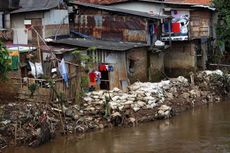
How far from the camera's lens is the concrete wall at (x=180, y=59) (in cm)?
2972

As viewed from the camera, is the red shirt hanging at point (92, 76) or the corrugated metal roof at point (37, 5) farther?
the corrugated metal roof at point (37, 5)

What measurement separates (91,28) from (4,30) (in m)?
5.18

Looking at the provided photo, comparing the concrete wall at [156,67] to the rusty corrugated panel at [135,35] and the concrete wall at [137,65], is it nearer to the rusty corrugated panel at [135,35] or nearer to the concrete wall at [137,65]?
the concrete wall at [137,65]

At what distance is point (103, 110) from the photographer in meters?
21.1

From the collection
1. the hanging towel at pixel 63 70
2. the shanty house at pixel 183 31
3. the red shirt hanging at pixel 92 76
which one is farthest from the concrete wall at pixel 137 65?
the hanging towel at pixel 63 70

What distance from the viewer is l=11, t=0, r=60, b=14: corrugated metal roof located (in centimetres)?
2542

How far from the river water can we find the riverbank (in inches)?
17.0

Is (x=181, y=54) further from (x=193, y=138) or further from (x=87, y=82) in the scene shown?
(x=193, y=138)

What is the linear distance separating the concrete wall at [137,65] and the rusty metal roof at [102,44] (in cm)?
44

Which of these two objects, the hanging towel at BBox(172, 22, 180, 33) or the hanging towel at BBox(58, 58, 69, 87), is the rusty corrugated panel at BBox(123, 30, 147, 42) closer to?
the hanging towel at BBox(172, 22, 180, 33)

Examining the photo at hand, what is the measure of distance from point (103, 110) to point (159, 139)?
2.98m

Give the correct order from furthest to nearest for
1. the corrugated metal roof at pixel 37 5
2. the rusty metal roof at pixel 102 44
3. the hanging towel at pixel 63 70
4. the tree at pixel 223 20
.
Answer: the tree at pixel 223 20 < the corrugated metal roof at pixel 37 5 < the rusty metal roof at pixel 102 44 < the hanging towel at pixel 63 70

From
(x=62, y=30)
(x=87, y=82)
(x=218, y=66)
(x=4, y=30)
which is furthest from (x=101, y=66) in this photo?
(x=218, y=66)

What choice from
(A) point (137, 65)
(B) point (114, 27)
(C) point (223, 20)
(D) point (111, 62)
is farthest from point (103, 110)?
(C) point (223, 20)
